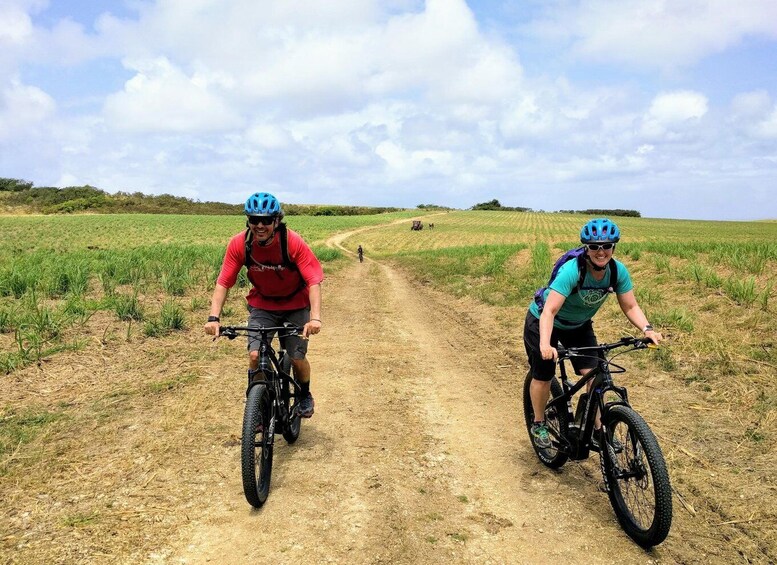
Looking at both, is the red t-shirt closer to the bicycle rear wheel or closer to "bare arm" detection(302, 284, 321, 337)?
"bare arm" detection(302, 284, 321, 337)

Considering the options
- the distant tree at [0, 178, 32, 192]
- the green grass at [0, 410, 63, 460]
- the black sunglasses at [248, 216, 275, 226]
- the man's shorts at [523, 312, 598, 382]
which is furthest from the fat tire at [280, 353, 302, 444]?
the distant tree at [0, 178, 32, 192]

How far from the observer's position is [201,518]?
4004 mm

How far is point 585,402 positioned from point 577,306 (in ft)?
2.81

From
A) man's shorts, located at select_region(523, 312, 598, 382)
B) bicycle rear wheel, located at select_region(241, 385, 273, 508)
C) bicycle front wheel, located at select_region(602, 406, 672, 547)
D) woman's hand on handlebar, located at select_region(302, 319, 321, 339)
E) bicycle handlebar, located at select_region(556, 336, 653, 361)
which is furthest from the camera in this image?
man's shorts, located at select_region(523, 312, 598, 382)

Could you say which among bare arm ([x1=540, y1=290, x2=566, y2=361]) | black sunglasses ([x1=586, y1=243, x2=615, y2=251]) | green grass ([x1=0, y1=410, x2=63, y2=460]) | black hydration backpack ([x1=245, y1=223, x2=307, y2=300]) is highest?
black sunglasses ([x1=586, y1=243, x2=615, y2=251])

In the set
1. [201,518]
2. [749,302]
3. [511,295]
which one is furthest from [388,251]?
[201,518]

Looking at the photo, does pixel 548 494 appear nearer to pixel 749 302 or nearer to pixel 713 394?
pixel 713 394

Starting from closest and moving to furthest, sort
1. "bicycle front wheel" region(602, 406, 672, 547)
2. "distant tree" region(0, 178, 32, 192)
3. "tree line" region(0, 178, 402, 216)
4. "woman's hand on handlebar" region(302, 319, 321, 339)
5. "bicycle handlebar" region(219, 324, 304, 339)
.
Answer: "bicycle front wheel" region(602, 406, 672, 547) < "bicycle handlebar" region(219, 324, 304, 339) < "woman's hand on handlebar" region(302, 319, 321, 339) < "tree line" region(0, 178, 402, 216) < "distant tree" region(0, 178, 32, 192)

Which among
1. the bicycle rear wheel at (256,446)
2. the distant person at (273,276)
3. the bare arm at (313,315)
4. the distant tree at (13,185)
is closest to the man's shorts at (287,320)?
the distant person at (273,276)

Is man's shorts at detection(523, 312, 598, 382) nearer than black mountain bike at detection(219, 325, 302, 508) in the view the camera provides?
No

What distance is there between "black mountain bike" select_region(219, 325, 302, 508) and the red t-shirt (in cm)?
41

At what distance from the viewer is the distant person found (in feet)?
15.0

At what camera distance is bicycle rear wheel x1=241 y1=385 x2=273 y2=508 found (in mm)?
3901

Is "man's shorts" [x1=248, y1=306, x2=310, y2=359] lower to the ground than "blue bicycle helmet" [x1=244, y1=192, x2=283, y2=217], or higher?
lower
